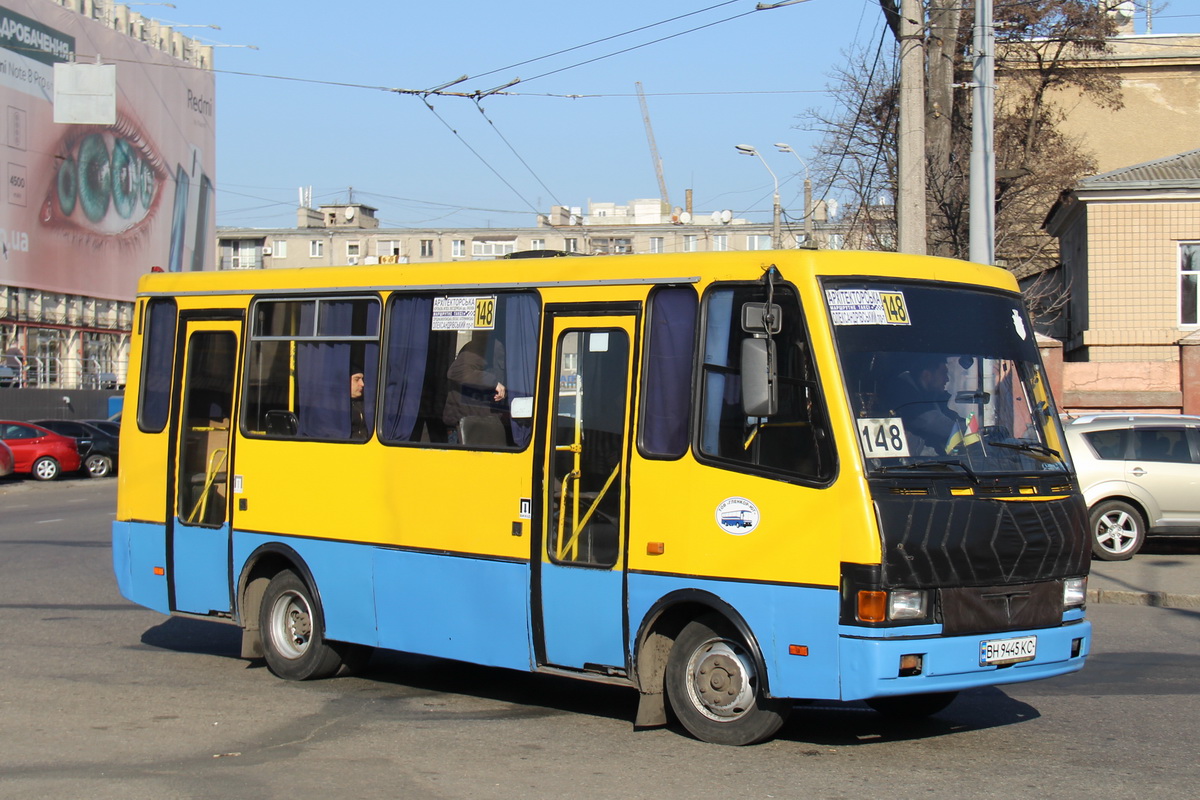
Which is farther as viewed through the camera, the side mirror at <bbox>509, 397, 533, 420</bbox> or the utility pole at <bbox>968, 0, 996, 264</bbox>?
the utility pole at <bbox>968, 0, 996, 264</bbox>

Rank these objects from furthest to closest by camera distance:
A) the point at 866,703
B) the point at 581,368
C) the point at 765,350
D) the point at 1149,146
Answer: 1. the point at 1149,146
2. the point at 866,703
3. the point at 581,368
4. the point at 765,350

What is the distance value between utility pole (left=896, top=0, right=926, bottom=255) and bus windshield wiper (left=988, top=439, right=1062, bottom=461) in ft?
24.0

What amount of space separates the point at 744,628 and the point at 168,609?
5.16 meters

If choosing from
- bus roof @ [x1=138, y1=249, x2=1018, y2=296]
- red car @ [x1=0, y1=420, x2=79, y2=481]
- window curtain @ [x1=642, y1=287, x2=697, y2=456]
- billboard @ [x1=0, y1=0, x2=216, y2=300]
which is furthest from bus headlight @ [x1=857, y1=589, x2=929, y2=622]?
billboard @ [x1=0, y1=0, x2=216, y2=300]

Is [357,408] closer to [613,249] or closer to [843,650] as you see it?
[613,249]

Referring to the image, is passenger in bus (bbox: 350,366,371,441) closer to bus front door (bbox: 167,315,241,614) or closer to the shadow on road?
bus front door (bbox: 167,315,241,614)

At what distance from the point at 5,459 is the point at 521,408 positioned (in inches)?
1075

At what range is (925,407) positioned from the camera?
6973 millimetres

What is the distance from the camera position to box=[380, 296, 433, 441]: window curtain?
8797mm

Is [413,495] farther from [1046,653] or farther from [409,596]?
[1046,653]

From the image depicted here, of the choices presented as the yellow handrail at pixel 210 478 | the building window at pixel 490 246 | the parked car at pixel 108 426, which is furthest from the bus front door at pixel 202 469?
the building window at pixel 490 246

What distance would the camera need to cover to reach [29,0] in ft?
167

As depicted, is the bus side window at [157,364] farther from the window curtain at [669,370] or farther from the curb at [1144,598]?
the curb at [1144,598]

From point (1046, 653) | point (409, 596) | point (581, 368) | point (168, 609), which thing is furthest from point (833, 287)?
point (168, 609)
